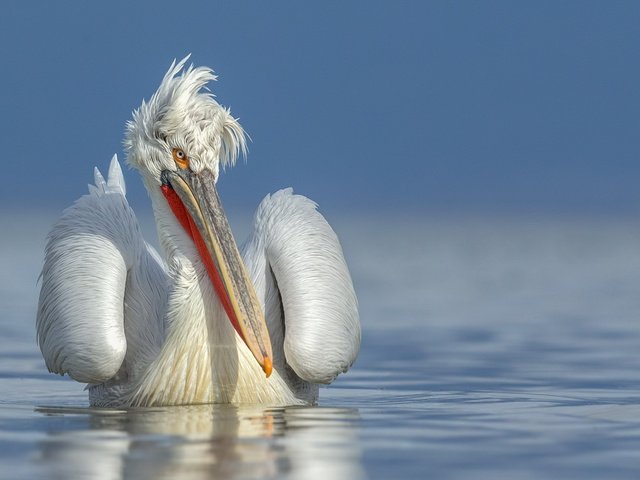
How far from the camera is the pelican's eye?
6953 millimetres

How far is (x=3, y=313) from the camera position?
38.7 feet

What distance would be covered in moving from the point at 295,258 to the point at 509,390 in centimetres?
127

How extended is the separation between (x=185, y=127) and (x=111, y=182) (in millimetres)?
1792

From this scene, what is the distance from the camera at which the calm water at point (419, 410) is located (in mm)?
5012

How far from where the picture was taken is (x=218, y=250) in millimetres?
6801

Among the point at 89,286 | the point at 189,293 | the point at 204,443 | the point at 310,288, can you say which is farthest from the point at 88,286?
the point at 204,443

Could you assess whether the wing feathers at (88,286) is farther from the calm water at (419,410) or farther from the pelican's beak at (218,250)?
the pelican's beak at (218,250)

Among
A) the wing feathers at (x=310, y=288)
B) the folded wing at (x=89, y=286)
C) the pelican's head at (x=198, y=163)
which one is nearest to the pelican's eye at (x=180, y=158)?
the pelican's head at (x=198, y=163)

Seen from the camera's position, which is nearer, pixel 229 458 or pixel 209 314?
pixel 229 458

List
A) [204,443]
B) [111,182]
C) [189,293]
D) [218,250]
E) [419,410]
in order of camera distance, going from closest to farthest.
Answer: [204,443] → [419,410] → [218,250] → [189,293] → [111,182]

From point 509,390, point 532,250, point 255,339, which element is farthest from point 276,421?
point 532,250

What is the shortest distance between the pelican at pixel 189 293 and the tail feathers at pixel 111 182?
43 cm

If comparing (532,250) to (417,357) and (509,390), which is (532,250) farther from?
(509,390)

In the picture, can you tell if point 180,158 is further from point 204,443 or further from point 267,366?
point 204,443
